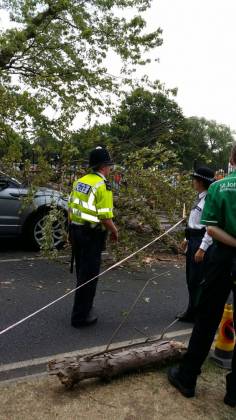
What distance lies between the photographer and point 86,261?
435 cm

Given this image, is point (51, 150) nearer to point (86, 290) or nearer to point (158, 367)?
point (86, 290)

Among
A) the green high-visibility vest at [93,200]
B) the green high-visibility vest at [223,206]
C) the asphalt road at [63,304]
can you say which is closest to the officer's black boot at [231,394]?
the green high-visibility vest at [223,206]

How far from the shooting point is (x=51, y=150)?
7477 millimetres

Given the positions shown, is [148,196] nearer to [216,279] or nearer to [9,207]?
[9,207]

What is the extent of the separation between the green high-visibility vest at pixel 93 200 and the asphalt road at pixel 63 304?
120 centimetres

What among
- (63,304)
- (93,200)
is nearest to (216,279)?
(93,200)

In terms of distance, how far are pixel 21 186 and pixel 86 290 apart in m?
3.97

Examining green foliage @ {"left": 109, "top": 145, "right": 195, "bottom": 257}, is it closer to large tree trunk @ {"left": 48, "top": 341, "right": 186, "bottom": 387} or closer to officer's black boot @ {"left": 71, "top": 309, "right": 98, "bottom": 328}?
officer's black boot @ {"left": 71, "top": 309, "right": 98, "bottom": 328}

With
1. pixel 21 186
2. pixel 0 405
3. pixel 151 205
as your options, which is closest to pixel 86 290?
pixel 0 405

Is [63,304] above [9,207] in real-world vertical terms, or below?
below

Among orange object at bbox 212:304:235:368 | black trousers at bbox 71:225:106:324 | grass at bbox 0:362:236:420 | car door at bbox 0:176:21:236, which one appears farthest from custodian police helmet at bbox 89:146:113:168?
car door at bbox 0:176:21:236

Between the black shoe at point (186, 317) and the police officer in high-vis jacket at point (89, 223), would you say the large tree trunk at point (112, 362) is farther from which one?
the black shoe at point (186, 317)

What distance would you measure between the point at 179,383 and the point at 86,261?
1641mm

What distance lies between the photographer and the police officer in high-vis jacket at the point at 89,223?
423 cm
